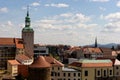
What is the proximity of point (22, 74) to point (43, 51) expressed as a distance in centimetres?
4951

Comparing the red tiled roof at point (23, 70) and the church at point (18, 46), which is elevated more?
the church at point (18, 46)

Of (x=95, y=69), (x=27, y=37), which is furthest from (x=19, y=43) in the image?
(x=95, y=69)

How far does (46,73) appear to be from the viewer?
150ft

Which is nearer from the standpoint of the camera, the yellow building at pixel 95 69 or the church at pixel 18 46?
the yellow building at pixel 95 69

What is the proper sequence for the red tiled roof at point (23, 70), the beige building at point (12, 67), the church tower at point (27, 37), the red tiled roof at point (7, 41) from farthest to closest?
1. the church tower at point (27, 37)
2. the red tiled roof at point (7, 41)
3. the beige building at point (12, 67)
4. the red tiled roof at point (23, 70)

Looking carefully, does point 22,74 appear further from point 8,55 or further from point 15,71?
point 8,55

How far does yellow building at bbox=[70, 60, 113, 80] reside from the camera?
221 ft

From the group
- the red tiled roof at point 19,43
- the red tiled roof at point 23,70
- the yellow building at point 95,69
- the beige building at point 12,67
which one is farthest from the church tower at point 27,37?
the yellow building at point 95,69

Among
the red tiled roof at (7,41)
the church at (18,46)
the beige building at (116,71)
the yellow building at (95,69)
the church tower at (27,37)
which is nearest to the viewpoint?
the yellow building at (95,69)

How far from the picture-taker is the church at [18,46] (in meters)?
92.8

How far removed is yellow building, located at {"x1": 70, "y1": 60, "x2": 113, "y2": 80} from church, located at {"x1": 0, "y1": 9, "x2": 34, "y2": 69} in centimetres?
2467

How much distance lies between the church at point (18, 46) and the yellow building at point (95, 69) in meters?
24.7

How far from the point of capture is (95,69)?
6781 cm

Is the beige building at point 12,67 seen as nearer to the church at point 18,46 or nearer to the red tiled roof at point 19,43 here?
the church at point 18,46
